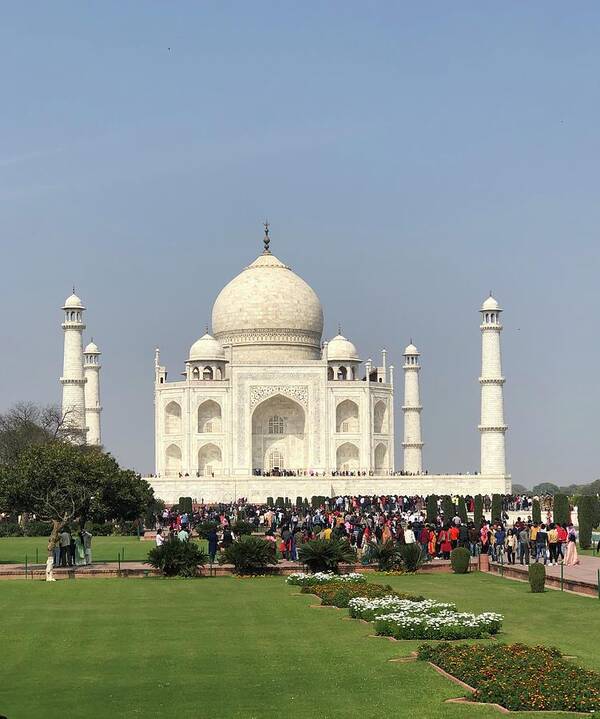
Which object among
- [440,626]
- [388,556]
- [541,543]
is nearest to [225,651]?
[440,626]

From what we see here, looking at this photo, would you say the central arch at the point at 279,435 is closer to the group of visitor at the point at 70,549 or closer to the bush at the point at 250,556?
the group of visitor at the point at 70,549

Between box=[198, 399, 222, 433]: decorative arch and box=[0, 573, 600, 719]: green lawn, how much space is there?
4435 centimetres

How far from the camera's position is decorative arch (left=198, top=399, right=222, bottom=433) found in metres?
67.7

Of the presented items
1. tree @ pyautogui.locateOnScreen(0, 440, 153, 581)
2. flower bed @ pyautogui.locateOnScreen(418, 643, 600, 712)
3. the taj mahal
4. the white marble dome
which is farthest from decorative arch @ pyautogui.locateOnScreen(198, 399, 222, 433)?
flower bed @ pyautogui.locateOnScreen(418, 643, 600, 712)

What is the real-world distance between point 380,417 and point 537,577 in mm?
47535

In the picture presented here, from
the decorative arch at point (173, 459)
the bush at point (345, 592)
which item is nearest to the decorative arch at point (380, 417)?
the decorative arch at point (173, 459)

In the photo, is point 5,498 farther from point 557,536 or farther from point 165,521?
point 165,521

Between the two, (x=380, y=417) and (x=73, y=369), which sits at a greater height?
(x=73, y=369)

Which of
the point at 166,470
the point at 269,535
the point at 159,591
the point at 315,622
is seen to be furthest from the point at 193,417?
the point at 315,622

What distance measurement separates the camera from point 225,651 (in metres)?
14.9

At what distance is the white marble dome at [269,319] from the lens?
70125mm

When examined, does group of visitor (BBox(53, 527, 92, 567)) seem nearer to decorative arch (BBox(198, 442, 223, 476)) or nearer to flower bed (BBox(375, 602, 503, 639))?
flower bed (BBox(375, 602, 503, 639))

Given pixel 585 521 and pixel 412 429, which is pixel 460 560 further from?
pixel 412 429

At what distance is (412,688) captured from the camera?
1218cm
